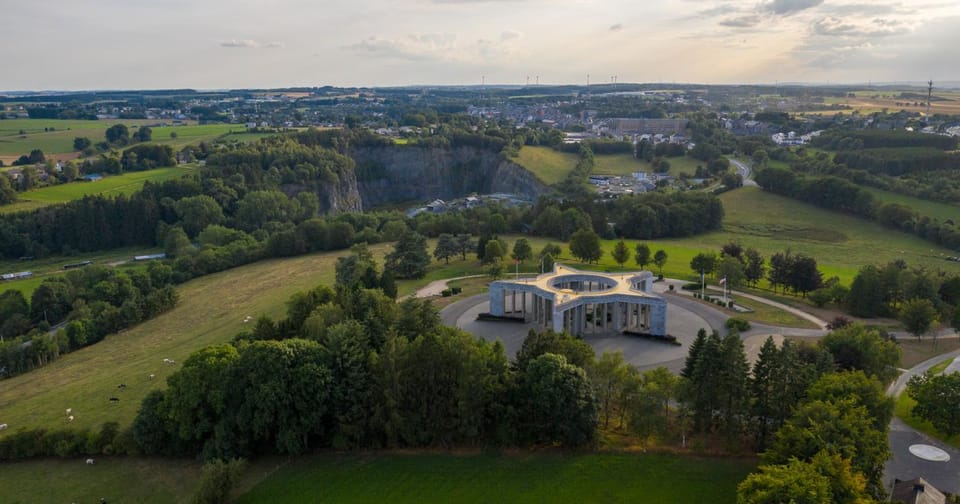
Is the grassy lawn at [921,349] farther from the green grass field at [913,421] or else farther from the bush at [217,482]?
the bush at [217,482]

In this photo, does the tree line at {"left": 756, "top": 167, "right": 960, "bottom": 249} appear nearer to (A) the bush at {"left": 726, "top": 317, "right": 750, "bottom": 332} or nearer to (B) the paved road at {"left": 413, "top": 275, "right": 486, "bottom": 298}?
(A) the bush at {"left": 726, "top": 317, "right": 750, "bottom": 332}

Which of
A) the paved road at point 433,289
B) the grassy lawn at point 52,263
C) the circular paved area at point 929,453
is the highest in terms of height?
the paved road at point 433,289

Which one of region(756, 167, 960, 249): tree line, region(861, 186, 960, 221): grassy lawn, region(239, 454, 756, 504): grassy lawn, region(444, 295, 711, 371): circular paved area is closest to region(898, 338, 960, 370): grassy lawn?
region(444, 295, 711, 371): circular paved area

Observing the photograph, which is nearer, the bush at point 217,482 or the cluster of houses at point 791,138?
the bush at point 217,482

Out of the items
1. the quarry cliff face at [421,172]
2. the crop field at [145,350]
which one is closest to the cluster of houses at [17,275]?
the crop field at [145,350]

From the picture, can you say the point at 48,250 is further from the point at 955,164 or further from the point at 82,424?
the point at 955,164

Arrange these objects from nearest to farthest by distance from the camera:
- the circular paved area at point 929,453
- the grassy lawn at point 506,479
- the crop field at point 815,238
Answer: the grassy lawn at point 506,479
the circular paved area at point 929,453
the crop field at point 815,238

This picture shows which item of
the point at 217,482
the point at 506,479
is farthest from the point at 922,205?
the point at 217,482

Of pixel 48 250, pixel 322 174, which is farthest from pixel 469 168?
pixel 48 250
